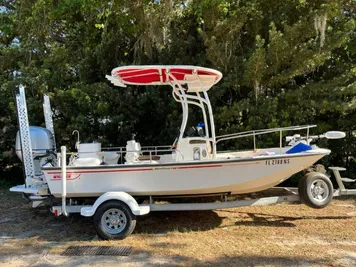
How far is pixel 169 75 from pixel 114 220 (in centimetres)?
237

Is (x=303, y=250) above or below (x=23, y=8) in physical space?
below

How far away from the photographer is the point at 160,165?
17.6ft

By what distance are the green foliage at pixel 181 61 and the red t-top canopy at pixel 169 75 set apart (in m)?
1.87

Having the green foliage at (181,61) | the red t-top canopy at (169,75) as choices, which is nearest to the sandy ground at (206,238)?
the green foliage at (181,61)

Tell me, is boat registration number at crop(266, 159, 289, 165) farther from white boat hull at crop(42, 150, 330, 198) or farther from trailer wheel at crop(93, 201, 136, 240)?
trailer wheel at crop(93, 201, 136, 240)

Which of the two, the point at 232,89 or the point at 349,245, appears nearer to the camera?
the point at 349,245

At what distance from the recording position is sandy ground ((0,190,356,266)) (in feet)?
15.0

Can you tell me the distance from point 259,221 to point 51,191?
3.41 m

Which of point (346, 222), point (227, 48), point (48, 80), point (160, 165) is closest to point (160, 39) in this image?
point (227, 48)

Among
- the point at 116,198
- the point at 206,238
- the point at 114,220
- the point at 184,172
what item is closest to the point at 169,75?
the point at 184,172

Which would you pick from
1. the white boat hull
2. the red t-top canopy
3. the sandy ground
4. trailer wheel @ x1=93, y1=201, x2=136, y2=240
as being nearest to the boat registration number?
the white boat hull

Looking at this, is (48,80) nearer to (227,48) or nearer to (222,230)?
(227,48)

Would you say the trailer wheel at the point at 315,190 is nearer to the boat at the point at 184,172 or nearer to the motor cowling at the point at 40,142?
the boat at the point at 184,172

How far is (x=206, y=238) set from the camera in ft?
17.6
